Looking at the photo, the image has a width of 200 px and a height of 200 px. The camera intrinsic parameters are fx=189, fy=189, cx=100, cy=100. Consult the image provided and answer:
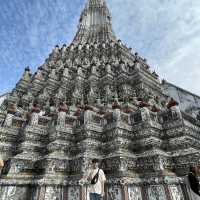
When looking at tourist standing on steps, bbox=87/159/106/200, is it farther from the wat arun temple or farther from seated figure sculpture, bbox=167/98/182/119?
seated figure sculpture, bbox=167/98/182/119

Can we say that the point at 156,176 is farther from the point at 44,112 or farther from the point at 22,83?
the point at 22,83

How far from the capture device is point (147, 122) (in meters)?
10.1

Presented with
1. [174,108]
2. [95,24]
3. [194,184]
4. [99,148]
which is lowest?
[194,184]

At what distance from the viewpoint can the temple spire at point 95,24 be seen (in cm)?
3164

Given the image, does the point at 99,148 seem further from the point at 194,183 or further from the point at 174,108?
the point at 194,183

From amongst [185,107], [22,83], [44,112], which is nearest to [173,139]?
[44,112]

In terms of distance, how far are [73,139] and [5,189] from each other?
415 cm

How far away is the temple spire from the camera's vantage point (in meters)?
31.6

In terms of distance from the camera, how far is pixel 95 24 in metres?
34.8

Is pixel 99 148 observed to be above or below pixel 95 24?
below

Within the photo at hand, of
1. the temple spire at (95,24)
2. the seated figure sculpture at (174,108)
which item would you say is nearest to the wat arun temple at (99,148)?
the seated figure sculpture at (174,108)

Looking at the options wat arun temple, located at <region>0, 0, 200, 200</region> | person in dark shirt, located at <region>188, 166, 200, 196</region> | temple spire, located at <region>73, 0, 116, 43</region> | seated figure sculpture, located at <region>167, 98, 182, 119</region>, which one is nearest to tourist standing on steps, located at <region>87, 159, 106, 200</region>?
wat arun temple, located at <region>0, 0, 200, 200</region>

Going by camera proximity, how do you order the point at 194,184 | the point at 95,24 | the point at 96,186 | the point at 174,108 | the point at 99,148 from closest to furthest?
1. the point at 194,184
2. the point at 96,186
3. the point at 99,148
4. the point at 174,108
5. the point at 95,24

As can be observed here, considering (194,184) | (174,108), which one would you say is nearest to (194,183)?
(194,184)
